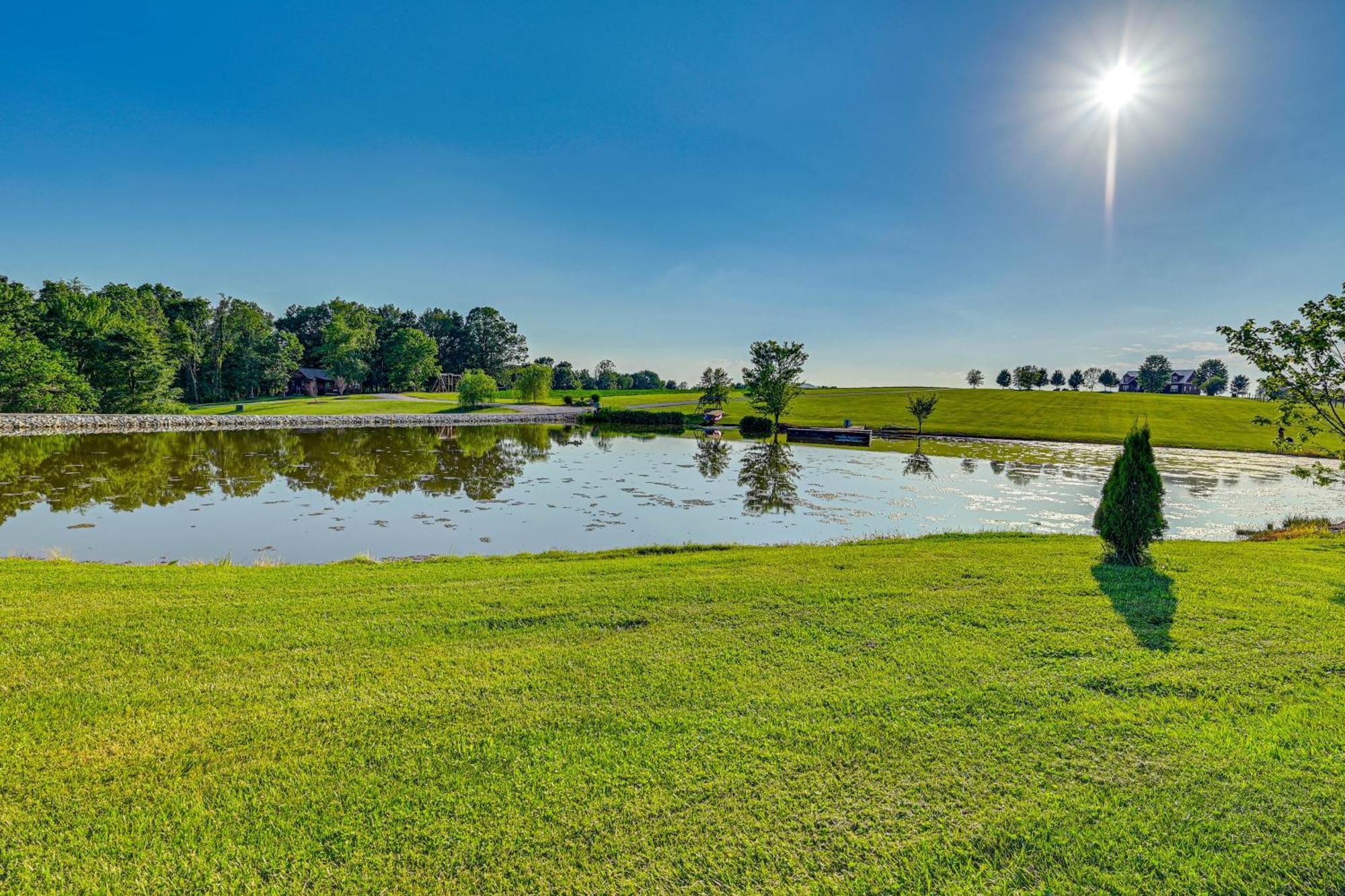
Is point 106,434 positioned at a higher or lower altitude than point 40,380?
lower

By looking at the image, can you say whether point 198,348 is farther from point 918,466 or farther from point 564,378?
point 918,466

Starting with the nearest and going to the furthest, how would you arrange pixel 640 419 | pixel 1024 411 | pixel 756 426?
pixel 756 426 < pixel 640 419 < pixel 1024 411

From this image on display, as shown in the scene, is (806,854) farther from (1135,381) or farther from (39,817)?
(1135,381)

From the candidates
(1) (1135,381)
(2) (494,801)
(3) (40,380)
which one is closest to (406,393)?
(3) (40,380)

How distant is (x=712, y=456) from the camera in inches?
1297

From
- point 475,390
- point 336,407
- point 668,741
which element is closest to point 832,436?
point 475,390

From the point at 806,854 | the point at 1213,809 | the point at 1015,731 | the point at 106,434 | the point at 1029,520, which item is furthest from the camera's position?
the point at 106,434

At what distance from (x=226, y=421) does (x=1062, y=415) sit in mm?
78981

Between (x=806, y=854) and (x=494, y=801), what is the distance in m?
1.82

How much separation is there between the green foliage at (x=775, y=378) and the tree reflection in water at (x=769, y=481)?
42.1 feet

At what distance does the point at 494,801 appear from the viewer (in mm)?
3367

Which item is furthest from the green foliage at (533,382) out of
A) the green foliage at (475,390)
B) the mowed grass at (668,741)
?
the mowed grass at (668,741)

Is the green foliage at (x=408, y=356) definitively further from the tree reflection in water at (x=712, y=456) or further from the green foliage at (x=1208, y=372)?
the green foliage at (x=1208, y=372)

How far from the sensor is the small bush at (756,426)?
162 ft
